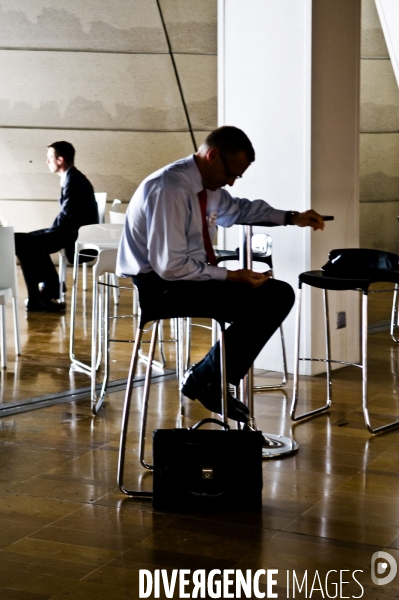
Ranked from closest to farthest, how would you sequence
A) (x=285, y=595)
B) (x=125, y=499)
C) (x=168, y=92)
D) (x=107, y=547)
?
(x=285, y=595) → (x=107, y=547) → (x=125, y=499) → (x=168, y=92)

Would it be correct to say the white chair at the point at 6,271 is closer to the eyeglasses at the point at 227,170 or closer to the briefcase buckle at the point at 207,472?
the eyeglasses at the point at 227,170

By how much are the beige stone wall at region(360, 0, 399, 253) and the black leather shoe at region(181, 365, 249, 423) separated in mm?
7028

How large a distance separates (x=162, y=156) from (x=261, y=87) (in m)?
4.94

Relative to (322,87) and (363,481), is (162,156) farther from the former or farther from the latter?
(363,481)

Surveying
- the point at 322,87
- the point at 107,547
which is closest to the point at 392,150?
the point at 322,87

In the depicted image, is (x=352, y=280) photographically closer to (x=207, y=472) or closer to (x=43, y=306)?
(x=207, y=472)

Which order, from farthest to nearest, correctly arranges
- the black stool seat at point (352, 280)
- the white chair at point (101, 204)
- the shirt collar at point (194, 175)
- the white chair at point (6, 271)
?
the white chair at point (101, 204) < the white chair at point (6, 271) < the black stool seat at point (352, 280) < the shirt collar at point (194, 175)

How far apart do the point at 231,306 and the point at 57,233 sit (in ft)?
14.1

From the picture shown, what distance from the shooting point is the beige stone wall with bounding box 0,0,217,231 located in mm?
9656

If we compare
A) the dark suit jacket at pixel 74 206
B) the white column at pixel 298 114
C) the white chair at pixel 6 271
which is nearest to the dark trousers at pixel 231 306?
the white column at pixel 298 114

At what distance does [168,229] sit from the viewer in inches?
118

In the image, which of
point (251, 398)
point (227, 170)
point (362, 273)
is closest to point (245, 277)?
point (227, 170)

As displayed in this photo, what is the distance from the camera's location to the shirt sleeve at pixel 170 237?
2996 millimetres

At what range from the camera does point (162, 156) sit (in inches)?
391
